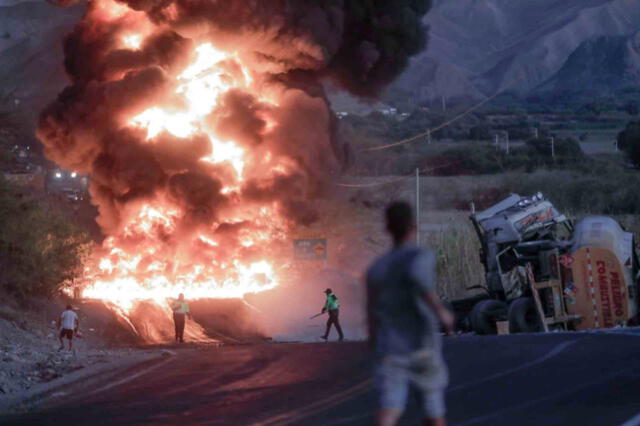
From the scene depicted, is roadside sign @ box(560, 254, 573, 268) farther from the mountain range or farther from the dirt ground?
→ the mountain range

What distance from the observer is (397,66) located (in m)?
39.9

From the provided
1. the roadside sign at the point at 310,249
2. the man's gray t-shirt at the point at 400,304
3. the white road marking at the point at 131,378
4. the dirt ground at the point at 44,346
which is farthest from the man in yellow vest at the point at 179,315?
the man's gray t-shirt at the point at 400,304

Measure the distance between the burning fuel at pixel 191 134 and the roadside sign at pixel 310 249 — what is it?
1.88 metres

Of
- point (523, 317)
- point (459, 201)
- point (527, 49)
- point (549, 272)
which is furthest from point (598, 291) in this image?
point (527, 49)

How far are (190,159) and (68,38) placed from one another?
242 inches

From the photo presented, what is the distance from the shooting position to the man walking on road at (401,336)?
24.7 ft

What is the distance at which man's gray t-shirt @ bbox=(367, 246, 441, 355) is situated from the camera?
24.5ft

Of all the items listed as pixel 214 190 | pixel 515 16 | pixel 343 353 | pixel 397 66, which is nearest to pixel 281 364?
pixel 343 353

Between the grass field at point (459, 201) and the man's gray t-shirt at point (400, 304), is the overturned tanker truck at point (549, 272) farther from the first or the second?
the man's gray t-shirt at point (400, 304)

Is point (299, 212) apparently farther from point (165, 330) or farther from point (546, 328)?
point (546, 328)

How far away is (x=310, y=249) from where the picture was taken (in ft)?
104

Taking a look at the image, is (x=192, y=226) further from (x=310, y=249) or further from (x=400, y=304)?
(x=400, y=304)

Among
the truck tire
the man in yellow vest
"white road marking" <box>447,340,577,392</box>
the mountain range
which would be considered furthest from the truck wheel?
the mountain range

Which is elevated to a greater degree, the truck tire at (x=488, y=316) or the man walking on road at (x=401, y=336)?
the truck tire at (x=488, y=316)
